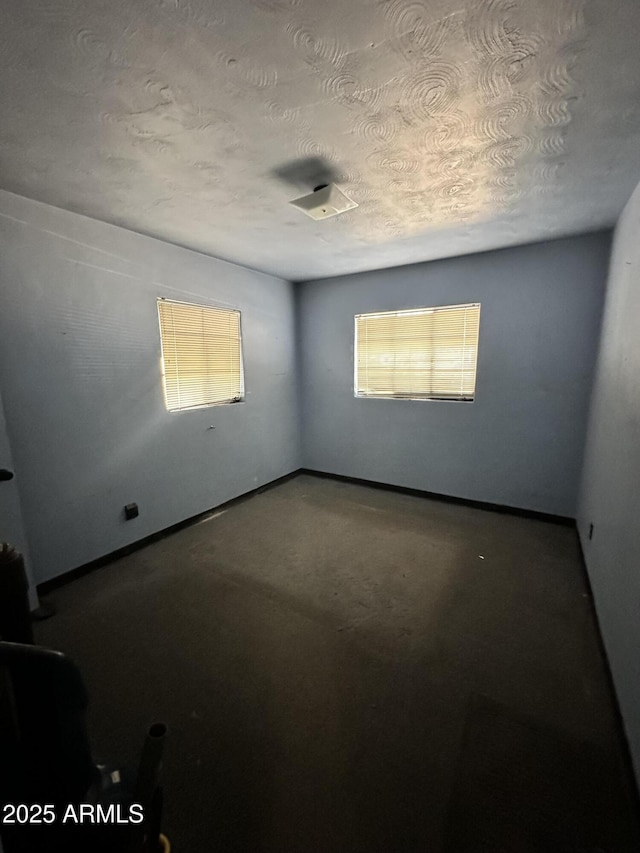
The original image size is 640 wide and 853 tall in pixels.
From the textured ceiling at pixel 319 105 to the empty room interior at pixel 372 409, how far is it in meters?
0.01

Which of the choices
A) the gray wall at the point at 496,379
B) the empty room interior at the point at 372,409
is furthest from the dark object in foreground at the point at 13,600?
the gray wall at the point at 496,379

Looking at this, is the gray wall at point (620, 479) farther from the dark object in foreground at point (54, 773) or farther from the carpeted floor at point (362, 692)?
the dark object in foreground at point (54, 773)

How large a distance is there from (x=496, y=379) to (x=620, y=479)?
64.6 inches

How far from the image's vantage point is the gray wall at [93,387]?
2000 millimetres

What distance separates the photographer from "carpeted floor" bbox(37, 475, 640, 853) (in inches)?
41.2

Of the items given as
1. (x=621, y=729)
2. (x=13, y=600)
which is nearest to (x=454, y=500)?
(x=621, y=729)

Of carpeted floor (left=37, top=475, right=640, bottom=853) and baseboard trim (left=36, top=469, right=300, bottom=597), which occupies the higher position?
baseboard trim (left=36, top=469, right=300, bottom=597)

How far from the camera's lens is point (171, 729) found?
131 cm

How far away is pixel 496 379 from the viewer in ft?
10.2

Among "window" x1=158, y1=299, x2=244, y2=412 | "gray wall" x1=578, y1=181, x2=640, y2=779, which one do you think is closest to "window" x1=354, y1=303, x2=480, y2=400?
"gray wall" x1=578, y1=181, x2=640, y2=779

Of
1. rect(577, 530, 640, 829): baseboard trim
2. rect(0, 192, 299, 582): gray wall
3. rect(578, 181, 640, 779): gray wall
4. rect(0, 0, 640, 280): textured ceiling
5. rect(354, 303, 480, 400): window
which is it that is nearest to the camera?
rect(0, 0, 640, 280): textured ceiling

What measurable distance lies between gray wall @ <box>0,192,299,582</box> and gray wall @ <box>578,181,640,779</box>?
9.84 ft

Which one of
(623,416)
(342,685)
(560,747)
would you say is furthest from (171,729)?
(623,416)

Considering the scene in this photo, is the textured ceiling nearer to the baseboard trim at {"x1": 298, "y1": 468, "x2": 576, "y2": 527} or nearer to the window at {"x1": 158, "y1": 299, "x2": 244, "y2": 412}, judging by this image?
the window at {"x1": 158, "y1": 299, "x2": 244, "y2": 412}
